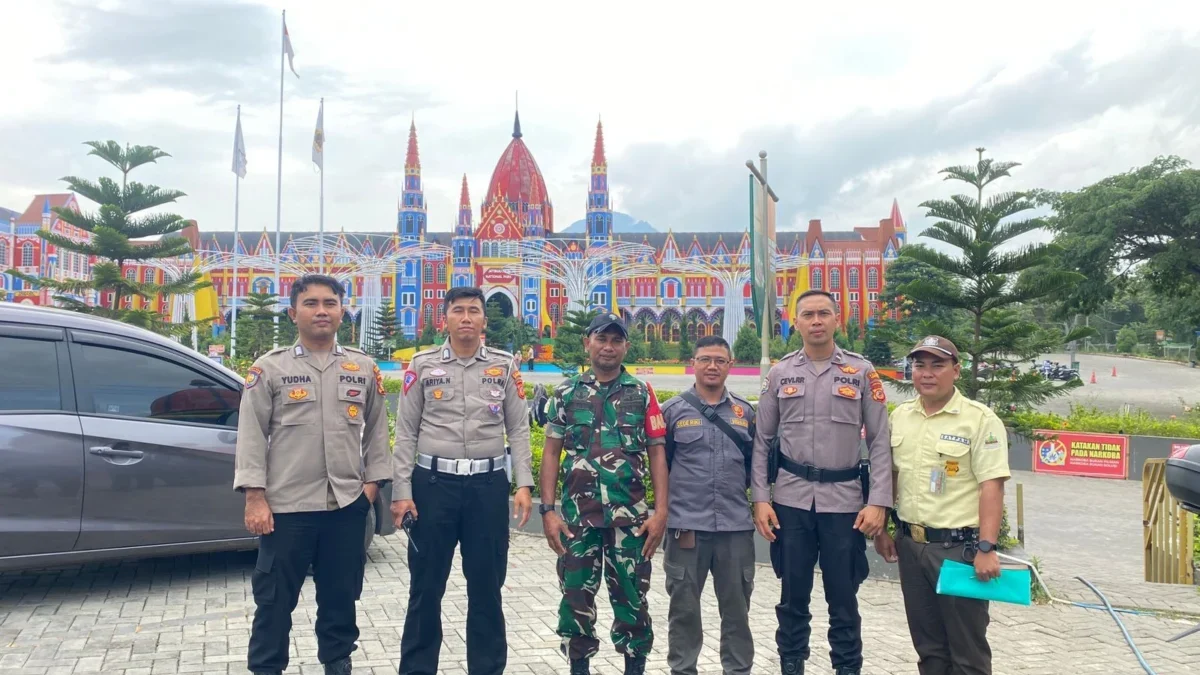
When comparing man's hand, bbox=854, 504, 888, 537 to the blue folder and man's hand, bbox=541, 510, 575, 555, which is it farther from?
man's hand, bbox=541, 510, 575, 555

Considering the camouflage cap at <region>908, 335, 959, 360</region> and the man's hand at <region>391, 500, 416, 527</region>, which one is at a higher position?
the camouflage cap at <region>908, 335, 959, 360</region>

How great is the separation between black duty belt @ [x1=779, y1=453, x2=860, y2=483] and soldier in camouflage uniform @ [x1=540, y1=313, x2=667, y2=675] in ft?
1.70

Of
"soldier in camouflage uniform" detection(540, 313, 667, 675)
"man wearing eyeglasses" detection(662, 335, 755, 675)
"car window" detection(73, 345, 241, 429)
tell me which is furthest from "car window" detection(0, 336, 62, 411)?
"man wearing eyeglasses" detection(662, 335, 755, 675)

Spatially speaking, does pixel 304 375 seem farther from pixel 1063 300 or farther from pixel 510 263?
pixel 510 263

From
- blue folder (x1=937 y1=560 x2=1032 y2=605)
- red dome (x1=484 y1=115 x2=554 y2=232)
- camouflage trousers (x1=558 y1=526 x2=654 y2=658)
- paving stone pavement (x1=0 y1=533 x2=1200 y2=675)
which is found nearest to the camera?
blue folder (x1=937 y1=560 x2=1032 y2=605)

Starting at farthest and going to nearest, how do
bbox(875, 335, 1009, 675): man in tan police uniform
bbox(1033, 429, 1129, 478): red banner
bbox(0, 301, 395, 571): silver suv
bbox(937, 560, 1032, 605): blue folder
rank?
bbox(1033, 429, 1129, 478): red banner < bbox(0, 301, 395, 571): silver suv < bbox(875, 335, 1009, 675): man in tan police uniform < bbox(937, 560, 1032, 605): blue folder

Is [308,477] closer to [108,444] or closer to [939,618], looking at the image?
[108,444]

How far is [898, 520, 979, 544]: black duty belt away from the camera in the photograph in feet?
8.85

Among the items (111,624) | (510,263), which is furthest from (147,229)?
(510,263)

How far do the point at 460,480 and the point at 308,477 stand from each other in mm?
560

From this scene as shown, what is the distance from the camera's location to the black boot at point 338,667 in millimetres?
2975

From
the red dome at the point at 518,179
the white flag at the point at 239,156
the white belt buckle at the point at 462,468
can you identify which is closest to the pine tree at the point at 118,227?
the white flag at the point at 239,156

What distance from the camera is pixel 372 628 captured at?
3775 mm

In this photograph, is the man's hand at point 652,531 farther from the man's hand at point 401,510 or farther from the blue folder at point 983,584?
the blue folder at point 983,584
